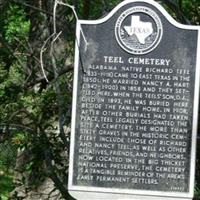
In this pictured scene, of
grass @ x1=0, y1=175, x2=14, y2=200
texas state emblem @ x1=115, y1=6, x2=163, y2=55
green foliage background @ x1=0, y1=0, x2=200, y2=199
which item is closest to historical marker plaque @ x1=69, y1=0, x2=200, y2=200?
texas state emblem @ x1=115, y1=6, x2=163, y2=55

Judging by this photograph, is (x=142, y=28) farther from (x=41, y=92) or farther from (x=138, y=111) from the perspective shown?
(x=41, y=92)

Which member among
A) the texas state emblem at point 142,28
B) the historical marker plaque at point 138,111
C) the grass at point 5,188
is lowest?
the grass at point 5,188

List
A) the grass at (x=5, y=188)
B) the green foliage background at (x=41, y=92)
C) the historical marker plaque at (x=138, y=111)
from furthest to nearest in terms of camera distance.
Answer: the grass at (x=5, y=188)
the green foliage background at (x=41, y=92)
the historical marker plaque at (x=138, y=111)

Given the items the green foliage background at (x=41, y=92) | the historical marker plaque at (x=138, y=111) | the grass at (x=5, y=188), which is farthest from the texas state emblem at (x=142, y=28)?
the grass at (x=5, y=188)

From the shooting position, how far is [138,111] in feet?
25.2

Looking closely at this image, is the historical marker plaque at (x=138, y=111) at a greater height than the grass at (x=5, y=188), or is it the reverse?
the historical marker plaque at (x=138, y=111)

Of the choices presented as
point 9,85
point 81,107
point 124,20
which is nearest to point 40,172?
point 9,85

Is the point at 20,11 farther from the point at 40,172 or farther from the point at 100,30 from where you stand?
the point at 100,30

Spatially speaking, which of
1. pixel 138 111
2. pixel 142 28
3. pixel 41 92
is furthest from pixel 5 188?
pixel 142 28

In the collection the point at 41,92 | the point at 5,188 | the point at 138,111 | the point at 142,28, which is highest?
the point at 142,28

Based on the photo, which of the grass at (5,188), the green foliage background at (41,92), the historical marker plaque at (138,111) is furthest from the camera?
the grass at (5,188)

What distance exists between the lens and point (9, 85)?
9.38 meters

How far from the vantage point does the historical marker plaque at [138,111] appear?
7.65 metres

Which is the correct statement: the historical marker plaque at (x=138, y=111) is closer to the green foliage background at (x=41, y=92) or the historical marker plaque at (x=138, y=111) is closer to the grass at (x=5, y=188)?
the green foliage background at (x=41, y=92)
